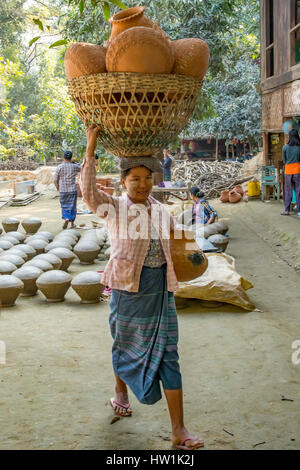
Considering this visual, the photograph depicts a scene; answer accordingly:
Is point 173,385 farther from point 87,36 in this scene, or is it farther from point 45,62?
point 45,62

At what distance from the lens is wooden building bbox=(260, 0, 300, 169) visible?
10734 mm

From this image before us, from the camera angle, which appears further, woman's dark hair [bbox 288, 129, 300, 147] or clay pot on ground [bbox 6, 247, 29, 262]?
woman's dark hair [bbox 288, 129, 300, 147]

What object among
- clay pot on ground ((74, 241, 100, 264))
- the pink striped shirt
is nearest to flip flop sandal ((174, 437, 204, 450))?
the pink striped shirt

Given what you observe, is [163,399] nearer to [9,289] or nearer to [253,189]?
[9,289]

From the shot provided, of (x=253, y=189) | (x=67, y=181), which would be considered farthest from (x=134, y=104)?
(x=253, y=189)

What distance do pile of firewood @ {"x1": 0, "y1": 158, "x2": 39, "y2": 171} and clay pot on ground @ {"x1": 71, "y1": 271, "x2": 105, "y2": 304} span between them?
19.0 meters

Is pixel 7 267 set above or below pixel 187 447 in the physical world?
above

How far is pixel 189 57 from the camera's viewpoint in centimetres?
260

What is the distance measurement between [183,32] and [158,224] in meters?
9.40

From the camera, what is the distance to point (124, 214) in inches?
111

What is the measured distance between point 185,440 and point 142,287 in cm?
83

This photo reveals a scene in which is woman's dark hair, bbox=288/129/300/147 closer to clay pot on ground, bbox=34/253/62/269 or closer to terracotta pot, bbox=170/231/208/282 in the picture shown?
clay pot on ground, bbox=34/253/62/269

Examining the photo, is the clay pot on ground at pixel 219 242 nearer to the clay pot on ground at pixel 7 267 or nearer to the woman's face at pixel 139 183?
the clay pot on ground at pixel 7 267

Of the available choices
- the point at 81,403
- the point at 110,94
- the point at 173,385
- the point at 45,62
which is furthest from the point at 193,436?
the point at 45,62
